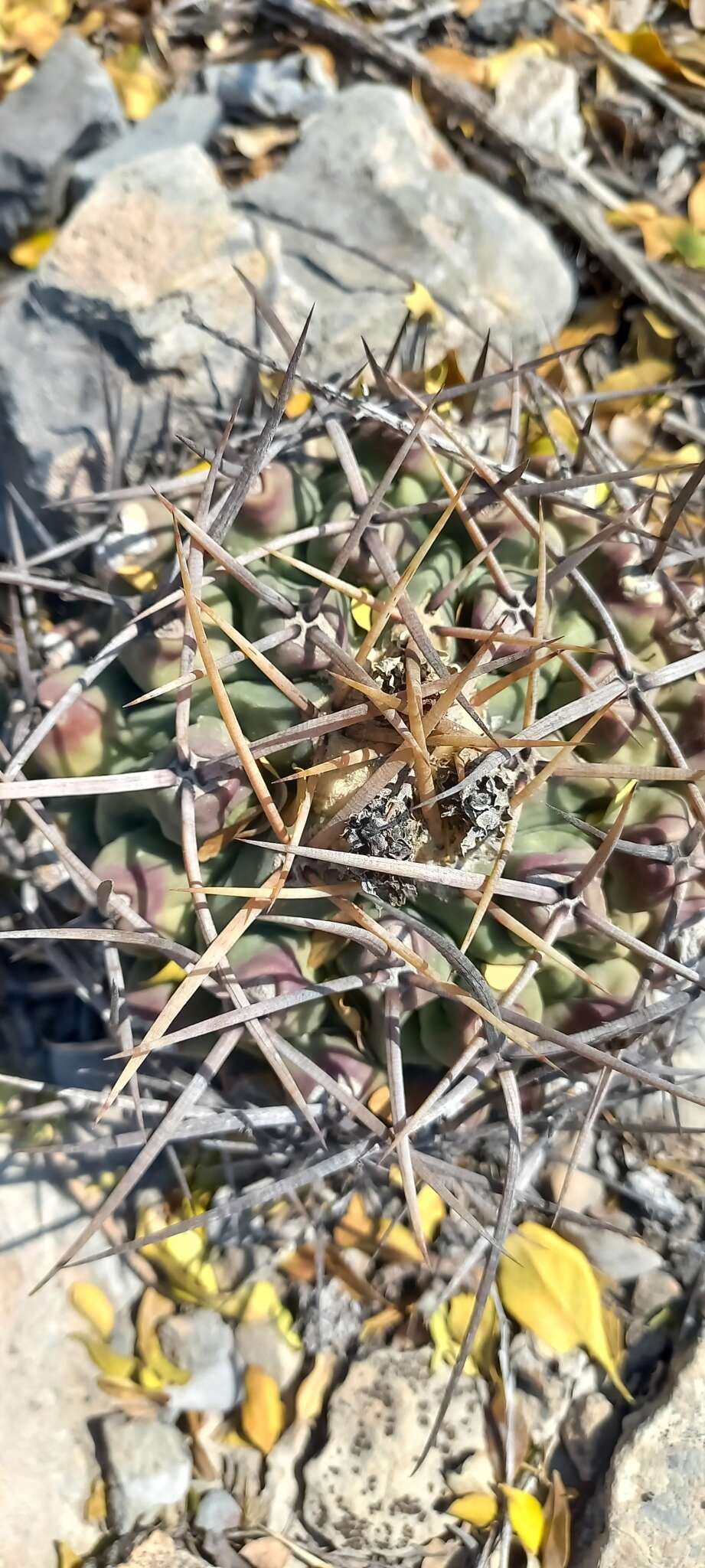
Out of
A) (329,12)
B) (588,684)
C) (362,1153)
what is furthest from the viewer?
(329,12)

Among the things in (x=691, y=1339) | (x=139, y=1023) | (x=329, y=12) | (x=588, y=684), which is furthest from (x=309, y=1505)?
(x=329, y=12)

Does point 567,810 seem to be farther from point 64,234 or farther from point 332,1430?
point 64,234

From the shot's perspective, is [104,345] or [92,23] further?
[92,23]

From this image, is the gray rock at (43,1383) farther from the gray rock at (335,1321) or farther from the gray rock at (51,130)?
the gray rock at (51,130)

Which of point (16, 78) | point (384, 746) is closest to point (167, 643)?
point (384, 746)

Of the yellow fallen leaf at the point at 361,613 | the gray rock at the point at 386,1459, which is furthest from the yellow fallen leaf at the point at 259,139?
the gray rock at the point at 386,1459

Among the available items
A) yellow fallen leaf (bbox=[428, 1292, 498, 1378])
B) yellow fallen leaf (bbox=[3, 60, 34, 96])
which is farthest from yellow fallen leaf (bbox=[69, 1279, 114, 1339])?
yellow fallen leaf (bbox=[3, 60, 34, 96])

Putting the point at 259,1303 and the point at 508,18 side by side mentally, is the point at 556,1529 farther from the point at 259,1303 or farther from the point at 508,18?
the point at 508,18
